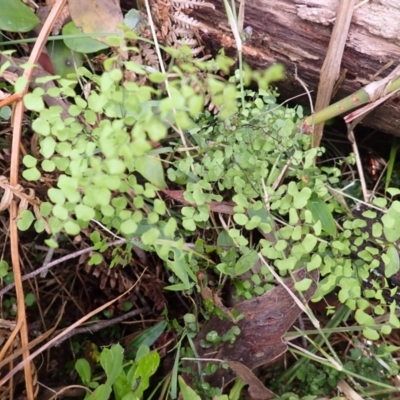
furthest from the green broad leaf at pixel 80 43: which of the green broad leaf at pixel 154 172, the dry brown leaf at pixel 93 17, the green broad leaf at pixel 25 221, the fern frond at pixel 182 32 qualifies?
the green broad leaf at pixel 25 221

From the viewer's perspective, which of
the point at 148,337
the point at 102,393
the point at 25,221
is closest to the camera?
the point at 25,221

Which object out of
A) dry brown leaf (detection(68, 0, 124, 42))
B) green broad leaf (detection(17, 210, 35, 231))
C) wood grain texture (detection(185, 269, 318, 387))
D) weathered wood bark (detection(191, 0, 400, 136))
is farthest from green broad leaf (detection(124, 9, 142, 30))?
wood grain texture (detection(185, 269, 318, 387))

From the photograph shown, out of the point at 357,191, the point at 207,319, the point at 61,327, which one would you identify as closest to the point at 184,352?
the point at 207,319

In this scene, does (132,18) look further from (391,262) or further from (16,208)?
(391,262)

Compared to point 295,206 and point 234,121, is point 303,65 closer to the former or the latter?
point 234,121

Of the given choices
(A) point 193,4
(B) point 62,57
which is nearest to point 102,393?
(B) point 62,57

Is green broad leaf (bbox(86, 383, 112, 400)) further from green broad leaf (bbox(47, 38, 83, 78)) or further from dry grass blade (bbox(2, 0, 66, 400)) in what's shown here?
green broad leaf (bbox(47, 38, 83, 78))
